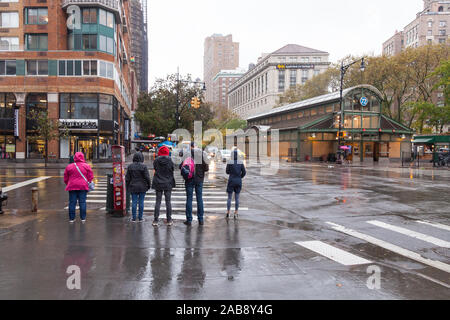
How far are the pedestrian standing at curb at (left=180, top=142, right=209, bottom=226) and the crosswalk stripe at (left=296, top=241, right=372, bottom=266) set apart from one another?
2.81 m

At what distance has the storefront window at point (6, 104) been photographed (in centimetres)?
3612

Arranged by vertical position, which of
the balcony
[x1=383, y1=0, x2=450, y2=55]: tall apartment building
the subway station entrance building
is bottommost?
the subway station entrance building

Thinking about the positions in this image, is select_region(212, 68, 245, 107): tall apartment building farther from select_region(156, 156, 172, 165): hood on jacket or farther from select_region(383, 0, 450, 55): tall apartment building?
select_region(156, 156, 172, 165): hood on jacket

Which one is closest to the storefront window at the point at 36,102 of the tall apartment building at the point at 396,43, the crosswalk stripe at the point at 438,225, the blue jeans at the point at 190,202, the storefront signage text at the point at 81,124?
the storefront signage text at the point at 81,124

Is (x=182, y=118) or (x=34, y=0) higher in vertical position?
(x=34, y=0)

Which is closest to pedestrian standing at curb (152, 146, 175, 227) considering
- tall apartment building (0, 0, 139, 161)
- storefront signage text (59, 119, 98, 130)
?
tall apartment building (0, 0, 139, 161)

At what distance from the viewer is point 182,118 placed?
39562 millimetres

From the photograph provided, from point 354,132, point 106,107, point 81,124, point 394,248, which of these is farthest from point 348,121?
point 394,248

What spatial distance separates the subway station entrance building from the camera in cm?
4231

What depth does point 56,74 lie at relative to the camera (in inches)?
1395

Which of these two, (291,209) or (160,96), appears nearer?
(291,209)

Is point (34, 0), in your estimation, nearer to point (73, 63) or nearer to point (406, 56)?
point (73, 63)
